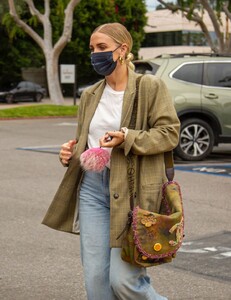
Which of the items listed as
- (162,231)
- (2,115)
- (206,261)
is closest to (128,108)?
(162,231)

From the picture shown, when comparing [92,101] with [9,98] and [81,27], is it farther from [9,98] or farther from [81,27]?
[81,27]

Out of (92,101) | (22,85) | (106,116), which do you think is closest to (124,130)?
(106,116)

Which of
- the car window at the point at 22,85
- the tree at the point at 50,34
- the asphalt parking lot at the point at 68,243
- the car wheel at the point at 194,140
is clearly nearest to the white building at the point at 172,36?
the car window at the point at 22,85

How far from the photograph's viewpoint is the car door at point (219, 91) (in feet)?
47.5

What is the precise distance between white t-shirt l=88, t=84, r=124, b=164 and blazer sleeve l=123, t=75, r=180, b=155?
118mm

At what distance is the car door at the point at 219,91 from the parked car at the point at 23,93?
3578 cm

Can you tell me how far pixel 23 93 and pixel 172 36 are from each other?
33.8m

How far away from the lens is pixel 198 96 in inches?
570

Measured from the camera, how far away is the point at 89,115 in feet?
14.3

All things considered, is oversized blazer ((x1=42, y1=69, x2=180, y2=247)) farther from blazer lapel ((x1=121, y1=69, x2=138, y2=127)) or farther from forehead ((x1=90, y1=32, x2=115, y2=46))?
forehead ((x1=90, y1=32, x2=115, y2=46))

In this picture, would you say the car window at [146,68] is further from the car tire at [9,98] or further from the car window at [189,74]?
the car tire at [9,98]

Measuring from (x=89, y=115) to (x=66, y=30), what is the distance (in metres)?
29.1

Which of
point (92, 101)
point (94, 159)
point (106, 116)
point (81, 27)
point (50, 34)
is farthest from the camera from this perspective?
point (81, 27)

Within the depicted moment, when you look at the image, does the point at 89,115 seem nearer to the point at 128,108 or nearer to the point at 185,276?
the point at 128,108
